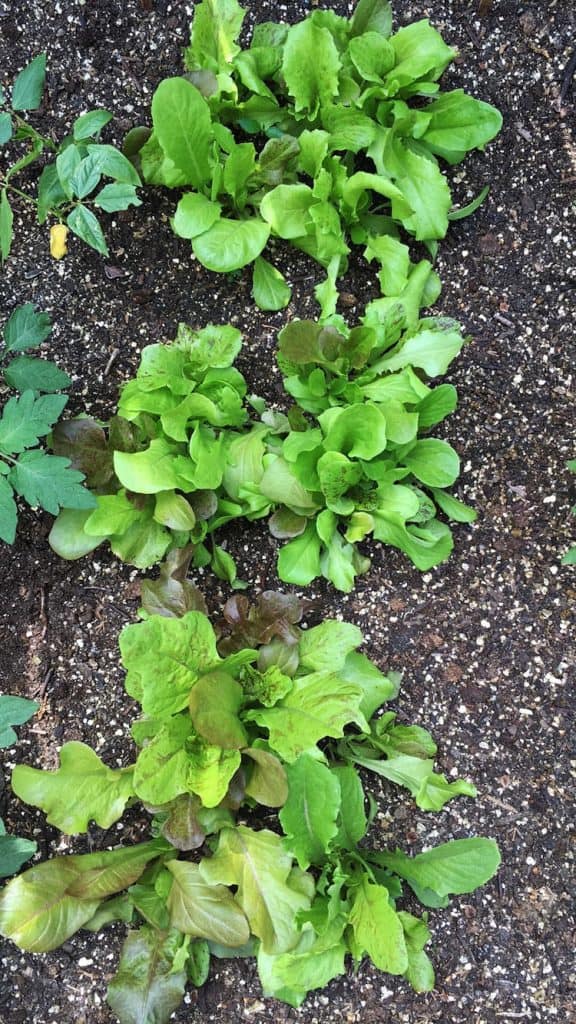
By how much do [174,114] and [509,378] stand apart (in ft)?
2.87

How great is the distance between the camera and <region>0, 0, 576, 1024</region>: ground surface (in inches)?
65.3

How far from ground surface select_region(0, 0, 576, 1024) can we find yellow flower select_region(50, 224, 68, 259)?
0.09 feet

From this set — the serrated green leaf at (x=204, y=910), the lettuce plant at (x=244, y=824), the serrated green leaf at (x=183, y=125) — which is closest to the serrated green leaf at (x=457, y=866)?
the lettuce plant at (x=244, y=824)

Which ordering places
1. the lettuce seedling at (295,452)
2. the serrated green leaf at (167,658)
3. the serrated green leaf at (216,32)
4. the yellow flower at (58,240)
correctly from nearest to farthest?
the serrated green leaf at (167,658)
the lettuce seedling at (295,452)
the serrated green leaf at (216,32)
the yellow flower at (58,240)

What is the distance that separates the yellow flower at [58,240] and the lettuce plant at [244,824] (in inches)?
34.4

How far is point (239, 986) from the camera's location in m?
1.65

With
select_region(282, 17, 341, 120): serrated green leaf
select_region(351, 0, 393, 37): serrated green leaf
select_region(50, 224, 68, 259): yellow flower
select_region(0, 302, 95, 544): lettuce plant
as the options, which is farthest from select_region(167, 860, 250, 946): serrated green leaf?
select_region(351, 0, 393, 37): serrated green leaf

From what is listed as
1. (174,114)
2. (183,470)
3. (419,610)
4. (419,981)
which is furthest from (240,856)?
(174,114)

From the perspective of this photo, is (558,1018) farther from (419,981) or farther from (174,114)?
(174,114)

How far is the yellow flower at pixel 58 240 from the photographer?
1.88 m

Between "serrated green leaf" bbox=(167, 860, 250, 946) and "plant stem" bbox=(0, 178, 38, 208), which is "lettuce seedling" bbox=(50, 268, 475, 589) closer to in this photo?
"plant stem" bbox=(0, 178, 38, 208)

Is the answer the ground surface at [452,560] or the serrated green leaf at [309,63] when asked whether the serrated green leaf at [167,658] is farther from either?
the serrated green leaf at [309,63]

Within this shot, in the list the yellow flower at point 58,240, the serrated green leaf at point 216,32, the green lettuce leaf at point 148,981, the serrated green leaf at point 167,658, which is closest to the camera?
the serrated green leaf at point 167,658

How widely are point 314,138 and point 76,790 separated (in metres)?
1.38
